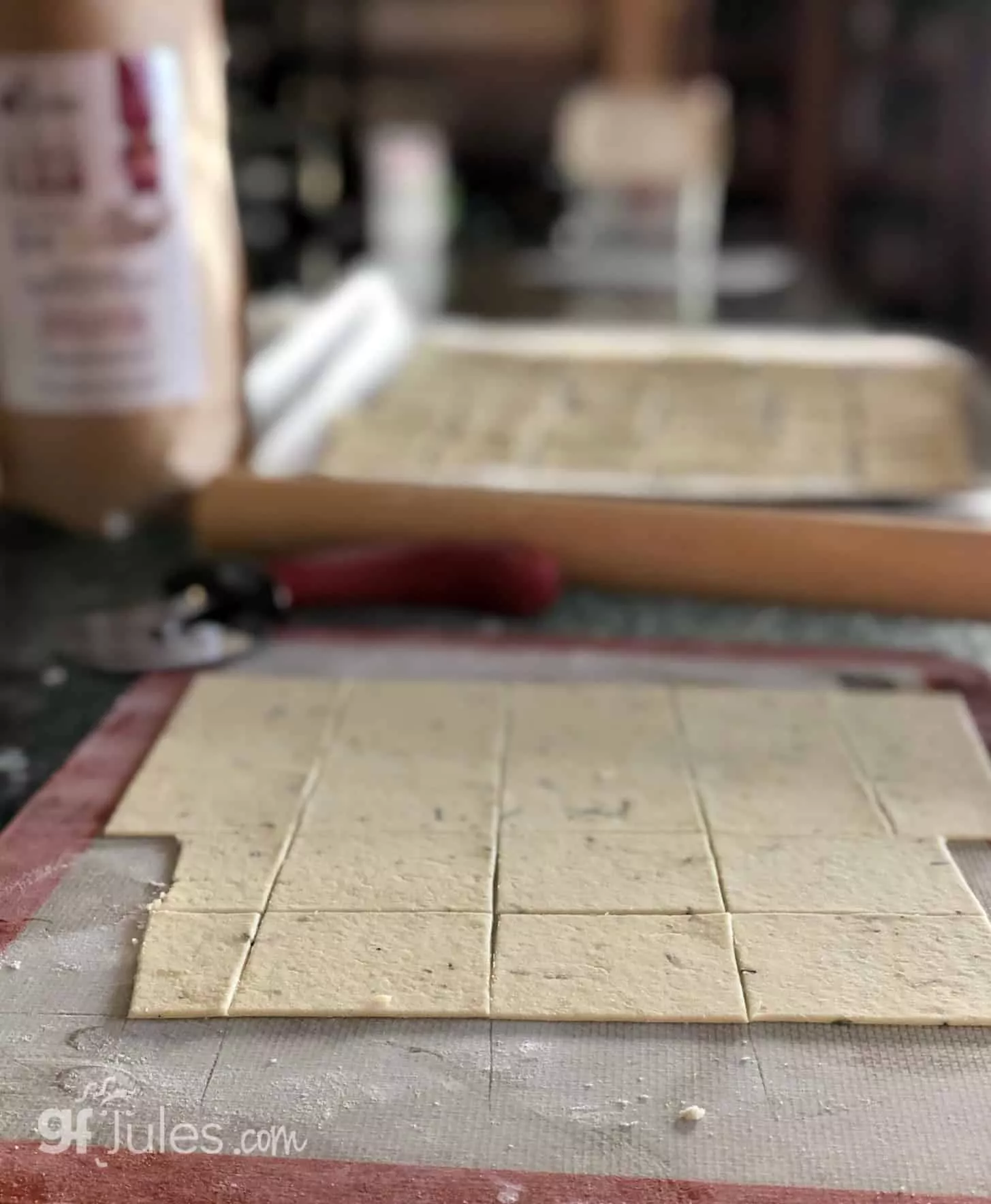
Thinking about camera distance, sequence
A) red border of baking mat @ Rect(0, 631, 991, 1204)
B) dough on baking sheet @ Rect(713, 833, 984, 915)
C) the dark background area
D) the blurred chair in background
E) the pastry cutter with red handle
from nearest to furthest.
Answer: red border of baking mat @ Rect(0, 631, 991, 1204) < dough on baking sheet @ Rect(713, 833, 984, 915) < the pastry cutter with red handle < the blurred chair in background < the dark background area

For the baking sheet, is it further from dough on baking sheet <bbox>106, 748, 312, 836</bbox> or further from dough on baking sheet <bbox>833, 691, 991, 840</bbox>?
dough on baking sheet <bbox>106, 748, 312, 836</bbox>

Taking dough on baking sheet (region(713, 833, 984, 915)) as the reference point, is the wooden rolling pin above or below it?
above

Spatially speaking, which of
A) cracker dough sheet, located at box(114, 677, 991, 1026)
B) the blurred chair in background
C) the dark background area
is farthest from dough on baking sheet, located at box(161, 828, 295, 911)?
the dark background area

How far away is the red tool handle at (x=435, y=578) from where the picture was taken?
720mm

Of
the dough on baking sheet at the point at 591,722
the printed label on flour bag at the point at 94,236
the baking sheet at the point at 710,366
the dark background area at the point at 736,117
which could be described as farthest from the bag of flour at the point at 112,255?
the dark background area at the point at 736,117

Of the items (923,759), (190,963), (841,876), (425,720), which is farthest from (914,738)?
(190,963)

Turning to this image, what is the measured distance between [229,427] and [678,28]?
3.38m

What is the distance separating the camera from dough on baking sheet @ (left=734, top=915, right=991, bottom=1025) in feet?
1.31

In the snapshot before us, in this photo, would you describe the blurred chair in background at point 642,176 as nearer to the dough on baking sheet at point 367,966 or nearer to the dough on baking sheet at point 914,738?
the dough on baking sheet at point 914,738

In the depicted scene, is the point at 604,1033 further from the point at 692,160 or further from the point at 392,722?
the point at 692,160

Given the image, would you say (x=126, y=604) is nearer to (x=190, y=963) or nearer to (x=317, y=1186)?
(x=190, y=963)

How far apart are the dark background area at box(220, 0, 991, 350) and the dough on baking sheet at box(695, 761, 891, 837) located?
2711mm

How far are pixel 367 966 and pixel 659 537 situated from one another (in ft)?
1.31

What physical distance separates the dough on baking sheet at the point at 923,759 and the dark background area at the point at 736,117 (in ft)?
8.70
